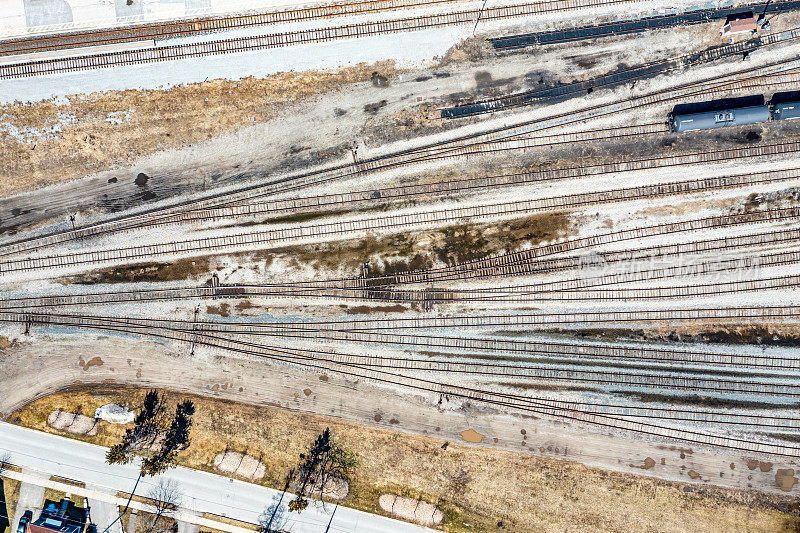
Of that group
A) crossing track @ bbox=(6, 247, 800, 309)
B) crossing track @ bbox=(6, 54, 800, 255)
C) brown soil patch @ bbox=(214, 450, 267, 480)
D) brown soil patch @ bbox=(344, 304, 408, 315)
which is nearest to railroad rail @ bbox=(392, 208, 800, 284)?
crossing track @ bbox=(6, 247, 800, 309)

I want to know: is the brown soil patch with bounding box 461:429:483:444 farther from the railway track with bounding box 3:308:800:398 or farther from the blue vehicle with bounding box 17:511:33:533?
the blue vehicle with bounding box 17:511:33:533

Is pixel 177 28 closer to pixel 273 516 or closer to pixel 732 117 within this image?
pixel 273 516

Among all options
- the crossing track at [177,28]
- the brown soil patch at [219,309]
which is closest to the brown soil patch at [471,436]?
the brown soil patch at [219,309]

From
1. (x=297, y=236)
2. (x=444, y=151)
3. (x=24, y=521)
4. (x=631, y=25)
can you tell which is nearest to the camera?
(x=631, y=25)

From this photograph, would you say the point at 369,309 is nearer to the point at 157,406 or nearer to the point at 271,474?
the point at 271,474

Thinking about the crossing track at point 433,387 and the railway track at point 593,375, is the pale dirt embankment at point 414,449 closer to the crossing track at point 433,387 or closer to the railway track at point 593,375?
the crossing track at point 433,387

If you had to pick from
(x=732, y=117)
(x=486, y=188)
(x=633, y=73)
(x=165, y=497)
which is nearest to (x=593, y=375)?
(x=486, y=188)
